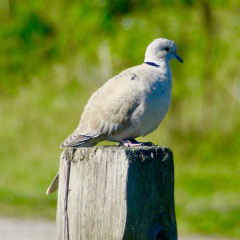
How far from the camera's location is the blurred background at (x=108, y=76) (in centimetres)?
1034

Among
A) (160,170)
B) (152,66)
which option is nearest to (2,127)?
(152,66)

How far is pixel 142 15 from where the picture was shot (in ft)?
35.7

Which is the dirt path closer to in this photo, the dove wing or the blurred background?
the blurred background

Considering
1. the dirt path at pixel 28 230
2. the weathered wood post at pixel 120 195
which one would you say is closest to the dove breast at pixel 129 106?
the weathered wood post at pixel 120 195

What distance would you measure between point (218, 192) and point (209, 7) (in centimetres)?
391

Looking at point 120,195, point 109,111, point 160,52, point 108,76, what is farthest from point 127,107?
point 108,76

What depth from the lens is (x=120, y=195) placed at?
2836 mm

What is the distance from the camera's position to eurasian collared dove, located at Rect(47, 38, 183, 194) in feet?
13.1

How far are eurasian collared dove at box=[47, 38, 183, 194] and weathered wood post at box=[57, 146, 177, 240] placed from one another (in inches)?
40.3

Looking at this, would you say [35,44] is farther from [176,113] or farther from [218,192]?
[218,192]

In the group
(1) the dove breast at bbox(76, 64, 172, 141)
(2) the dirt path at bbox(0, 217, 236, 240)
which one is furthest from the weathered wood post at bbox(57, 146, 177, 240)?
(2) the dirt path at bbox(0, 217, 236, 240)

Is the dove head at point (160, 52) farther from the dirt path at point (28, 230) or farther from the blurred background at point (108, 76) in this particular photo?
the blurred background at point (108, 76)

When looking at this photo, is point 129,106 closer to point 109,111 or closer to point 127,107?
point 127,107

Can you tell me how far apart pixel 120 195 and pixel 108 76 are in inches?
360
